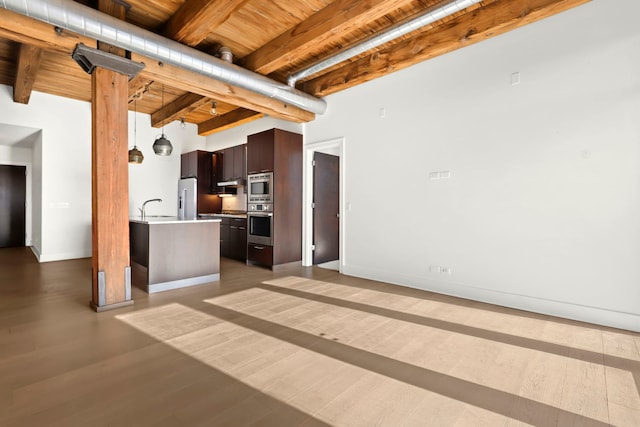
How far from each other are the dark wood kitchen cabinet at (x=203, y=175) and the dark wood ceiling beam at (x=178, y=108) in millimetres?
1053

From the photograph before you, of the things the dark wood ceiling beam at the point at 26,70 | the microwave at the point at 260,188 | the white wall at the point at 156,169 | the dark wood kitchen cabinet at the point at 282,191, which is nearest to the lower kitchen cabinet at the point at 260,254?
the dark wood kitchen cabinet at the point at 282,191

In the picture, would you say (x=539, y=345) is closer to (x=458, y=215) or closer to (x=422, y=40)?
(x=458, y=215)

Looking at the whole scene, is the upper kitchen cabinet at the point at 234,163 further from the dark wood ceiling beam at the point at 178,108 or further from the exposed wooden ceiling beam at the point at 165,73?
the exposed wooden ceiling beam at the point at 165,73

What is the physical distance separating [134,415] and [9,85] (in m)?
7.46

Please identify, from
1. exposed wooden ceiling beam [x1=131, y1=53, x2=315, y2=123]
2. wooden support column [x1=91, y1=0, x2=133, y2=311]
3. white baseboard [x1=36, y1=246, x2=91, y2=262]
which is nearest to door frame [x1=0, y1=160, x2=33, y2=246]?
white baseboard [x1=36, y1=246, x2=91, y2=262]

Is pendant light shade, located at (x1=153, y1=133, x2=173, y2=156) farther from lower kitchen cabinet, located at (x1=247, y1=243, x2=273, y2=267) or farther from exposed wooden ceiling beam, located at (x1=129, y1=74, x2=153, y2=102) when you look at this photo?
lower kitchen cabinet, located at (x1=247, y1=243, x2=273, y2=267)

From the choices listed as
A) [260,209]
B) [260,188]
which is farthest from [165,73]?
[260,209]

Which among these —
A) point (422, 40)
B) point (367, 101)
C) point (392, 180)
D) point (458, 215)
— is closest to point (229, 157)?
point (367, 101)

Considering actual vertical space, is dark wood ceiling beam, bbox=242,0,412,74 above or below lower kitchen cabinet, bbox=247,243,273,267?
above

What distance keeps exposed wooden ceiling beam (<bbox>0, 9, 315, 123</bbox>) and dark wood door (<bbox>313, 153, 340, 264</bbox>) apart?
100cm

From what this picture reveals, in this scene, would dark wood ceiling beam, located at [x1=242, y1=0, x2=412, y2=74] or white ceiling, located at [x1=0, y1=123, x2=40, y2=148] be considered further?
white ceiling, located at [x1=0, y1=123, x2=40, y2=148]

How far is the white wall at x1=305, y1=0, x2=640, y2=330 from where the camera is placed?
293 centimetres

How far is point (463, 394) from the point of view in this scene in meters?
1.86

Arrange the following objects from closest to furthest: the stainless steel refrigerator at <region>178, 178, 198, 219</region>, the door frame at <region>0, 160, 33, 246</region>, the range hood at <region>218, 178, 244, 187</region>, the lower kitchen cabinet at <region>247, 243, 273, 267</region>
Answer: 1. the lower kitchen cabinet at <region>247, 243, 273, 267</region>
2. the range hood at <region>218, 178, 244, 187</region>
3. the stainless steel refrigerator at <region>178, 178, 198, 219</region>
4. the door frame at <region>0, 160, 33, 246</region>
